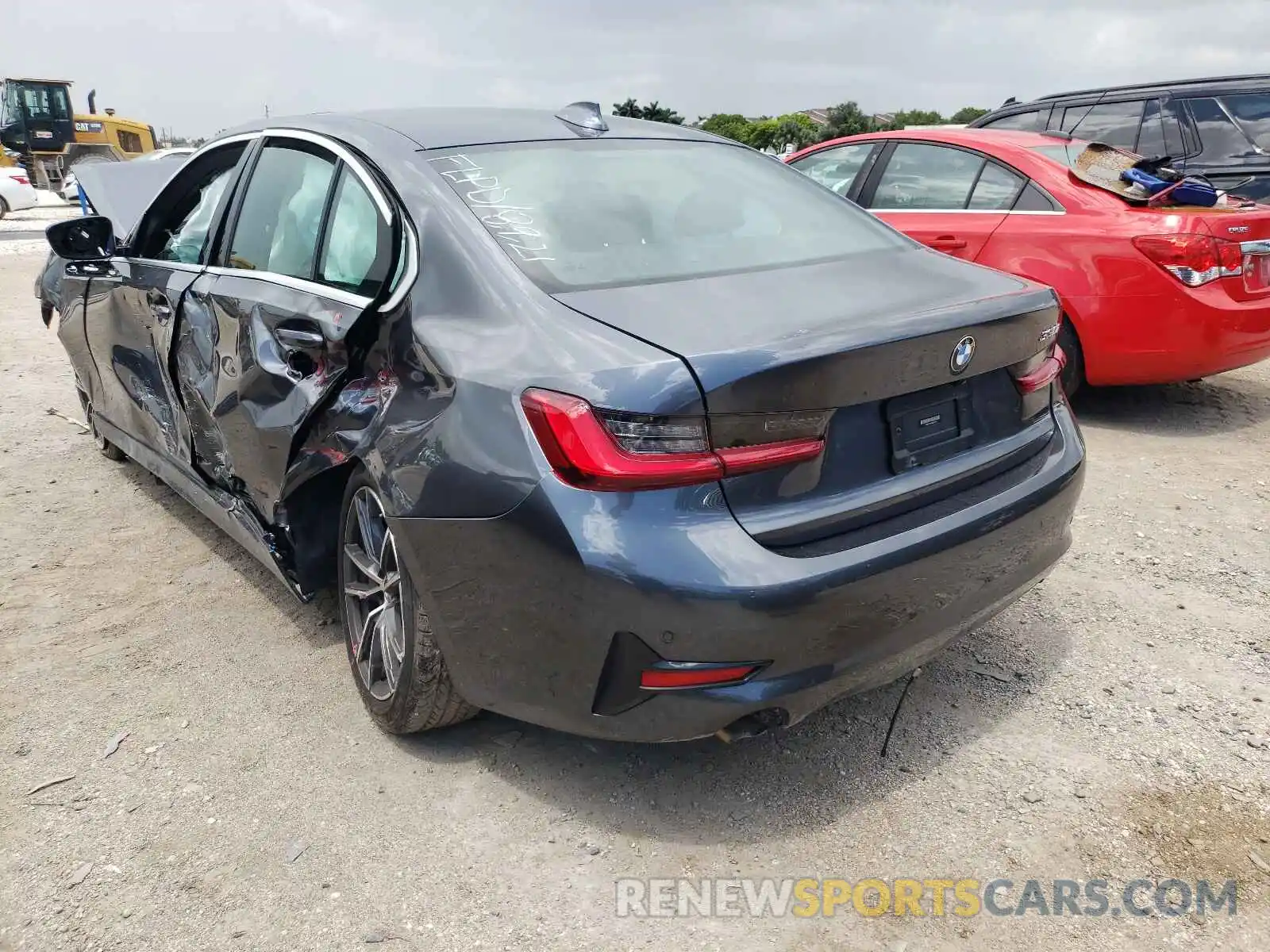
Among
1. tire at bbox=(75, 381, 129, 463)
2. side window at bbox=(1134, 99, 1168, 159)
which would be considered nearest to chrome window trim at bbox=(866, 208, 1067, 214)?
side window at bbox=(1134, 99, 1168, 159)

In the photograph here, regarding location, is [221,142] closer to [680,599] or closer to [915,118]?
[680,599]

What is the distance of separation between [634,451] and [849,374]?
484 millimetres

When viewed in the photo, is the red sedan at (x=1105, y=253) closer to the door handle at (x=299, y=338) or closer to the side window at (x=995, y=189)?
the side window at (x=995, y=189)

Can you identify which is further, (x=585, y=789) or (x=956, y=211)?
(x=956, y=211)

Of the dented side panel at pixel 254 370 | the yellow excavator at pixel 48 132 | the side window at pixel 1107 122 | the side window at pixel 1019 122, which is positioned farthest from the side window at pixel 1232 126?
the yellow excavator at pixel 48 132

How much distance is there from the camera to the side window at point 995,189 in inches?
215

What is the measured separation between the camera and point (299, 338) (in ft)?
8.99

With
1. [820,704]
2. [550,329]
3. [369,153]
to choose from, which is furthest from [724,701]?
[369,153]

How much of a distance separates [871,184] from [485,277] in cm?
451

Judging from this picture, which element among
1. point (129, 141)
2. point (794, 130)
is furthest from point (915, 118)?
point (129, 141)

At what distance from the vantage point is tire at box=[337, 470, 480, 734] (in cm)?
248

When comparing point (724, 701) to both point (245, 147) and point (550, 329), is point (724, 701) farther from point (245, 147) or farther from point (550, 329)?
point (245, 147)

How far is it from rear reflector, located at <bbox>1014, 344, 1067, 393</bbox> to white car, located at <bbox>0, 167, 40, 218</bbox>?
2433 cm

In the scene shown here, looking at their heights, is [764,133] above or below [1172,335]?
below
